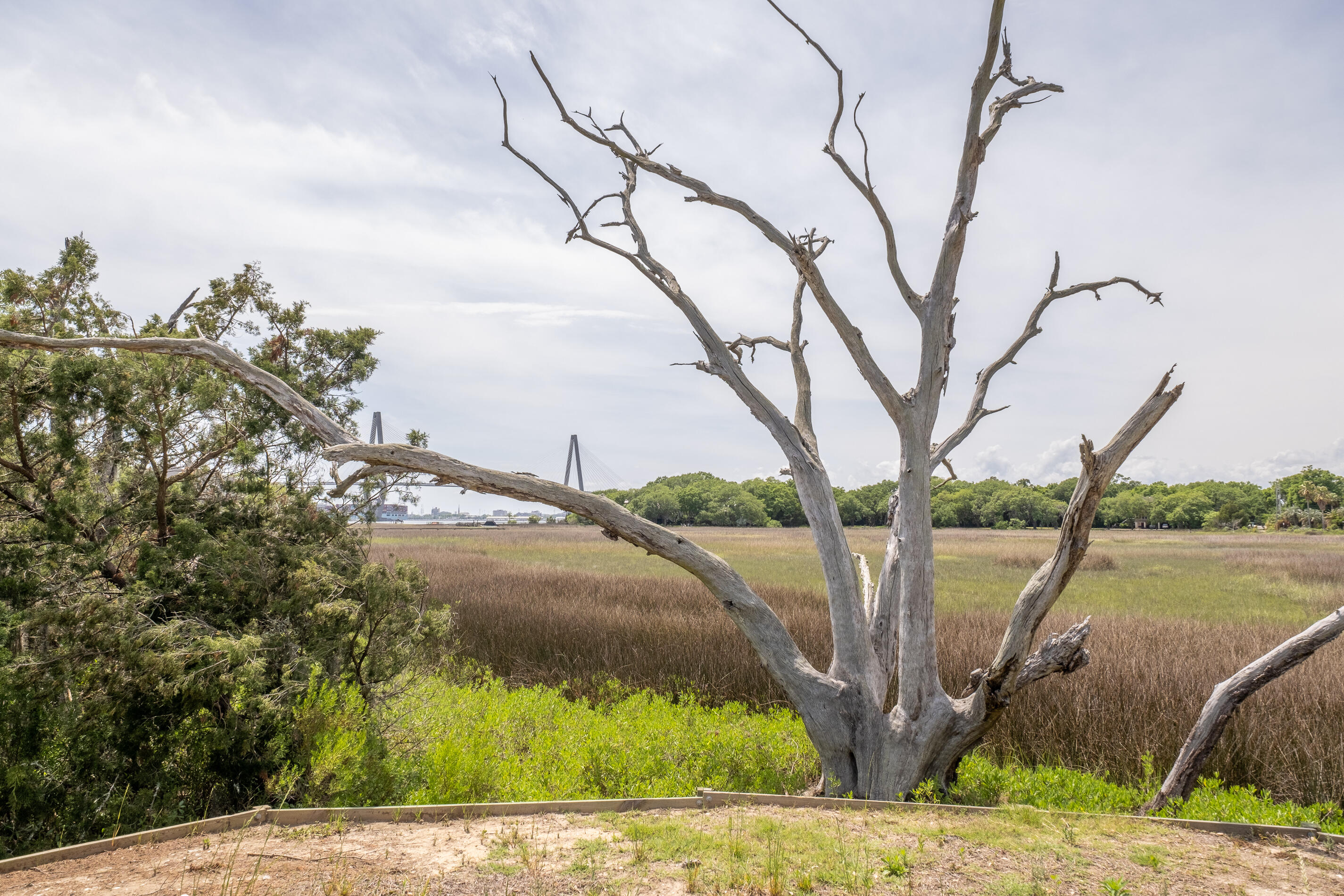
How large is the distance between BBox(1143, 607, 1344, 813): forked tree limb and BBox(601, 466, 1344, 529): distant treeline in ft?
223

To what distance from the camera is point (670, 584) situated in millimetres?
15883

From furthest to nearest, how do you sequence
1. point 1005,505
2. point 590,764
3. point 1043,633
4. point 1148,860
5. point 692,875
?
point 1005,505
point 1043,633
point 590,764
point 1148,860
point 692,875

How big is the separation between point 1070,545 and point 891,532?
1.33 metres

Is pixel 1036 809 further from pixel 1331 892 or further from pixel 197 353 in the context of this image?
pixel 197 353

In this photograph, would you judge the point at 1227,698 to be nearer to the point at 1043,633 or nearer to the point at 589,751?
the point at 589,751

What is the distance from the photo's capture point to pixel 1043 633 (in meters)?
10.4

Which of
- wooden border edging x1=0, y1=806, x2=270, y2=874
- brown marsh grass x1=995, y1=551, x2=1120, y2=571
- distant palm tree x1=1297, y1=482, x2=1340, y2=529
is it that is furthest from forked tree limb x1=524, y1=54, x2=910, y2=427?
distant palm tree x1=1297, y1=482, x2=1340, y2=529

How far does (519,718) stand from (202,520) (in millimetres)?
3318

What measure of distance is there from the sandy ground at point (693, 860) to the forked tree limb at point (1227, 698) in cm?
86

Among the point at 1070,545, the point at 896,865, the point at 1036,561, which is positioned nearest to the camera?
the point at 896,865

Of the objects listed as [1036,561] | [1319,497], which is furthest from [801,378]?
[1319,497]

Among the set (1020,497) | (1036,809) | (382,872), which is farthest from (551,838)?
(1020,497)

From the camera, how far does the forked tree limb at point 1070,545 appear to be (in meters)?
4.45

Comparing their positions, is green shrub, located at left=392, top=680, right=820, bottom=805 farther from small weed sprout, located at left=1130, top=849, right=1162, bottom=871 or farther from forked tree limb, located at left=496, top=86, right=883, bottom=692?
small weed sprout, located at left=1130, top=849, right=1162, bottom=871
